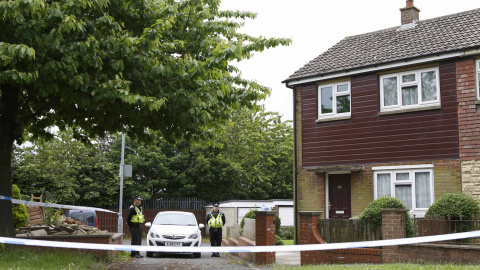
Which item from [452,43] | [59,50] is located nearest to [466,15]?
[452,43]

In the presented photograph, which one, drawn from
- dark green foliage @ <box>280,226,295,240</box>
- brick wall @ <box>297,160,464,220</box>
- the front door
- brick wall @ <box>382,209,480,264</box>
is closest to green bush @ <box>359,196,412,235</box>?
brick wall @ <box>382,209,480,264</box>

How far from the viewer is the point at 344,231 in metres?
13.5

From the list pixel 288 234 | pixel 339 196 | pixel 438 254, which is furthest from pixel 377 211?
pixel 288 234

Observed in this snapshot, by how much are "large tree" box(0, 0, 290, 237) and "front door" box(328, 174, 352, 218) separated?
7766 millimetres

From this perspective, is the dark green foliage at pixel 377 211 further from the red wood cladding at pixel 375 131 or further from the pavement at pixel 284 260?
the red wood cladding at pixel 375 131

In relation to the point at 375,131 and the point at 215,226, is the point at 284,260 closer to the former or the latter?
the point at 215,226

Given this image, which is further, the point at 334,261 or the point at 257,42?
the point at 334,261

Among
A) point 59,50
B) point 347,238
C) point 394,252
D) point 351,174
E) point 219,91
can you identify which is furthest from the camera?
point 351,174

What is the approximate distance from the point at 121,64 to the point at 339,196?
1091 cm

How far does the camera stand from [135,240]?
1605 centimetres

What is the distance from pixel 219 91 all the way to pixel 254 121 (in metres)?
35.0

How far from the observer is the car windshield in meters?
17.7

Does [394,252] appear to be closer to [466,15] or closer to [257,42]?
[257,42]

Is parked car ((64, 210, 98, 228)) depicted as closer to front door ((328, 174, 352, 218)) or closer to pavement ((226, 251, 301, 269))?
pavement ((226, 251, 301, 269))
